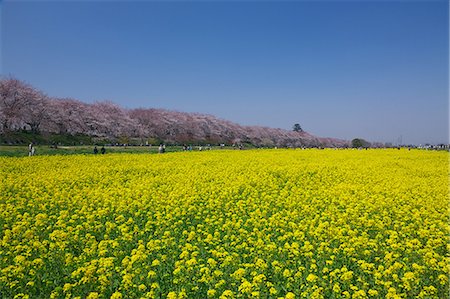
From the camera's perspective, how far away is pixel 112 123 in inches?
2544

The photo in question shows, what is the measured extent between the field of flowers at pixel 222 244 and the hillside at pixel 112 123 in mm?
37779

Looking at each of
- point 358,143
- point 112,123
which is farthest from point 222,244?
point 358,143

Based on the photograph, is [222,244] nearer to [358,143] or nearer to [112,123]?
[112,123]

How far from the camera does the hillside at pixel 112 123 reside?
45.8m

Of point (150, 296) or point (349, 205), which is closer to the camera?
point (150, 296)

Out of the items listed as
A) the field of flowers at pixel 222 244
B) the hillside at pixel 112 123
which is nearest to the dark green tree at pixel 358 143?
the hillside at pixel 112 123

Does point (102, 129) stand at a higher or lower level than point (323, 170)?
higher

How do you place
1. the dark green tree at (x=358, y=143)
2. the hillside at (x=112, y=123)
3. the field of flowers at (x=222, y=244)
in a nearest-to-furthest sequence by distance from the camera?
1. the field of flowers at (x=222, y=244)
2. the hillside at (x=112, y=123)
3. the dark green tree at (x=358, y=143)

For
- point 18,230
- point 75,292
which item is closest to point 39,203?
point 18,230

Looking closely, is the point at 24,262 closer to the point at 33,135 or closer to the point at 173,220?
the point at 173,220

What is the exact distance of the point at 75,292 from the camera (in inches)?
201

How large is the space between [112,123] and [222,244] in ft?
201

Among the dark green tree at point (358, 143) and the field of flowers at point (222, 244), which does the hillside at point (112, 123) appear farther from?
the field of flowers at point (222, 244)

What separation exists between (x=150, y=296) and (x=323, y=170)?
16.5 m
